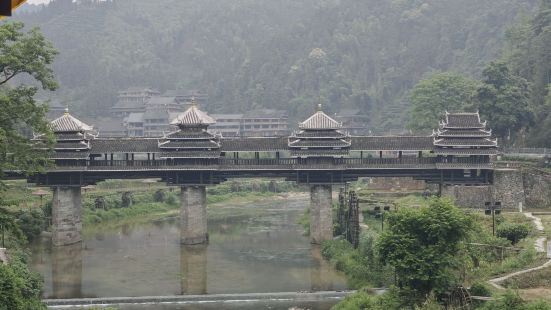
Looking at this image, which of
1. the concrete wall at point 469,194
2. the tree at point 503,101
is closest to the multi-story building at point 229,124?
the tree at point 503,101

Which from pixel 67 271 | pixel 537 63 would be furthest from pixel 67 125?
pixel 537 63

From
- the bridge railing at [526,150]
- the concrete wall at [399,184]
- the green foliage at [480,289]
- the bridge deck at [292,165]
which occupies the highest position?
the bridge railing at [526,150]

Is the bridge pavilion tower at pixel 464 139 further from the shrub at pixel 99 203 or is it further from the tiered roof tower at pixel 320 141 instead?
the shrub at pixel 99 203

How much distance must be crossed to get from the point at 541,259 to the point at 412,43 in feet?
354

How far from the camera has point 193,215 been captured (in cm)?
5131

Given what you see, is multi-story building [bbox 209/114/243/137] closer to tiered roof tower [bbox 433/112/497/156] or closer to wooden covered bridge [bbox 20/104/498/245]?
wooden covered bridge [bbox 20/104/498/245]

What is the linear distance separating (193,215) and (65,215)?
9.58m

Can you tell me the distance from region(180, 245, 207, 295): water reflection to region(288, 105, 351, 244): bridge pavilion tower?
8.64m

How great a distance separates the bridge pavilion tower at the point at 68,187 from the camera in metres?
50.2

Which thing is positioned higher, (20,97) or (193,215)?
(20,97)

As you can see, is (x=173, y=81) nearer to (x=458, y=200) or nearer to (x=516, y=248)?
(x=458, y=200)

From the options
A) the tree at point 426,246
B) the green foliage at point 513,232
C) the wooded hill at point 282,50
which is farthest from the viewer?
the wooded hill at point 282,50

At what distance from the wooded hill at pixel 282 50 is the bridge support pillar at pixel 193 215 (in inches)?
2519

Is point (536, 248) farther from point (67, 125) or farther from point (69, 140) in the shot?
point (67, 125)
